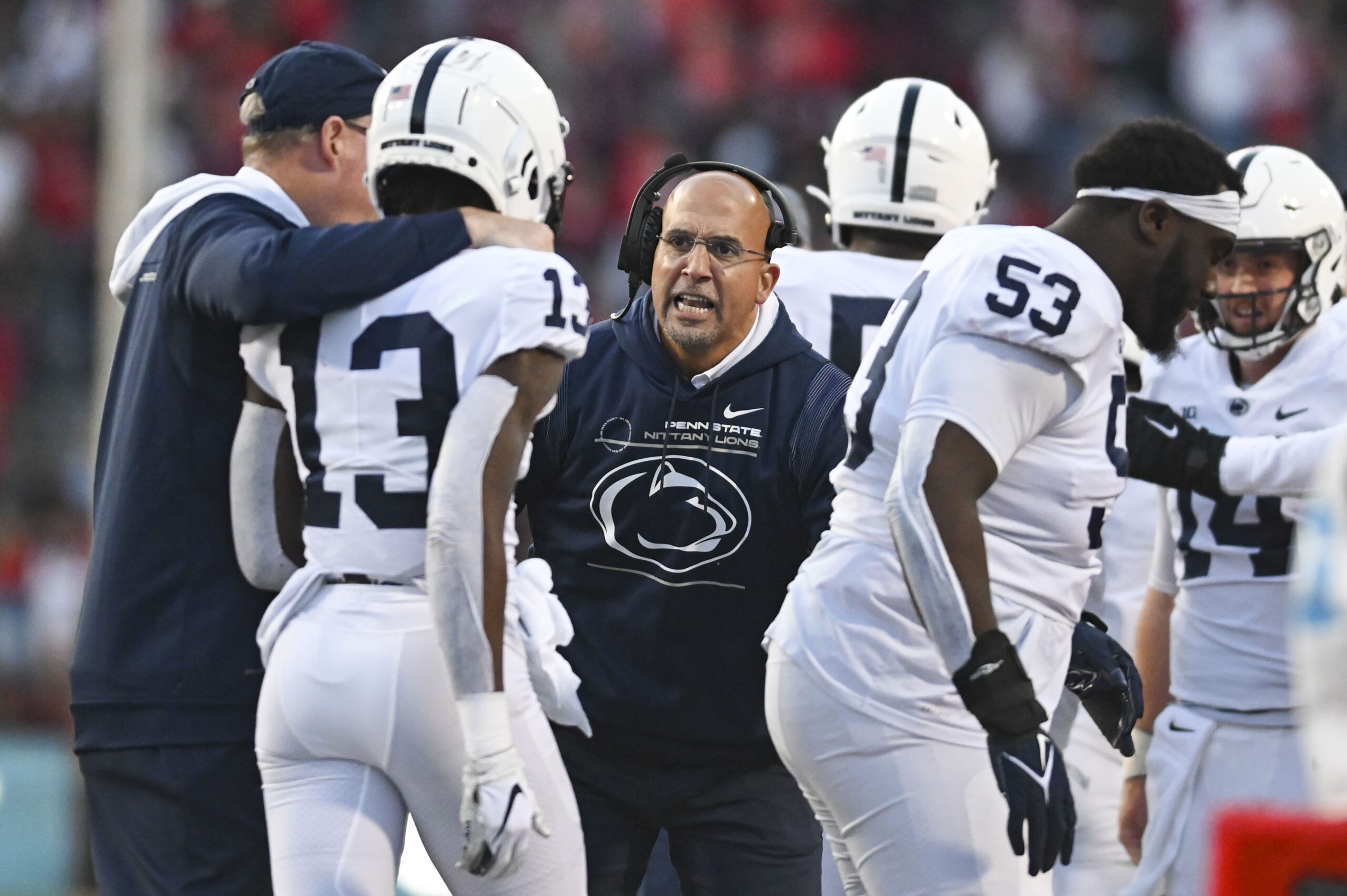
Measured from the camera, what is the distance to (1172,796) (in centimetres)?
427

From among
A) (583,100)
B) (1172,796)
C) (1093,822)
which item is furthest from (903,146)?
(583,100)

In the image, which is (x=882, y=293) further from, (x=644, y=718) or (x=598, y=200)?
(x=598, y=200)

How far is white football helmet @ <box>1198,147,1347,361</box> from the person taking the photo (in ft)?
14.0

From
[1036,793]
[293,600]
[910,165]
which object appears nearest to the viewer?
[1036,793]

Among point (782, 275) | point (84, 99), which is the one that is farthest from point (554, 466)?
point (84, 99)

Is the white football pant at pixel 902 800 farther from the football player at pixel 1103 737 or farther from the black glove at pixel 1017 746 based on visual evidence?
the football player at pixel 1103 737

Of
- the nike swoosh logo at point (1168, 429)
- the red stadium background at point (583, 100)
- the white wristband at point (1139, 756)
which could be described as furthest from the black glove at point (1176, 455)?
the red stadium background at point (583, 100)

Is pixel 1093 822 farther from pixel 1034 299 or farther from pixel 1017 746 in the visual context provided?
pixel 1034 299

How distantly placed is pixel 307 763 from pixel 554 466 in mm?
1134

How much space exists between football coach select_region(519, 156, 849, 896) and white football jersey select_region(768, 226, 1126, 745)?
20.4 inches

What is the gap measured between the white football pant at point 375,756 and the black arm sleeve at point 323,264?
447 mm

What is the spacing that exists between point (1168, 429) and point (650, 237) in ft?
4.02

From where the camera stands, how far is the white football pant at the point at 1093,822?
15.6 ft

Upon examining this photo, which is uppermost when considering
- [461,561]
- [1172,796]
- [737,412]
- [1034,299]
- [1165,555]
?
[1034,299]
